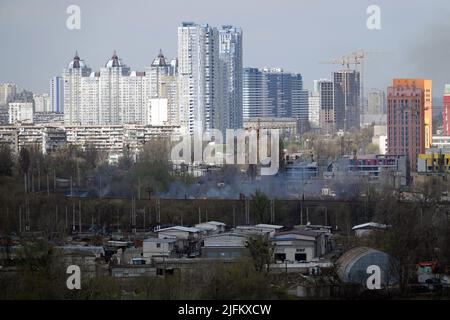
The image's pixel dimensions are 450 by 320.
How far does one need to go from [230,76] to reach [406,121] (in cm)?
752

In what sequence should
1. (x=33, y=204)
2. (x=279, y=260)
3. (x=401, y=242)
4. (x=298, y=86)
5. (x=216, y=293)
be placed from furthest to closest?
(x=298, y=86)
(x=33, y=204)
(x=279, y=260)
(x=401, y=242)
(x=216, y=293)

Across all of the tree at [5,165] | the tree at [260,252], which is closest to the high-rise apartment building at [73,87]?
the tree at [5,165]

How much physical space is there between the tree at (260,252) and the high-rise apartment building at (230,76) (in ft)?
55.0

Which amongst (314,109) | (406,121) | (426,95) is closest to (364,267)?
(406,121)

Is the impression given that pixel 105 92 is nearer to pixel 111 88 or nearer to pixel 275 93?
pixel 111 88

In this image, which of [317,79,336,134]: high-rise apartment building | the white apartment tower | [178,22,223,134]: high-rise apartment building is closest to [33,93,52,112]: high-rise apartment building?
the white apartment tower

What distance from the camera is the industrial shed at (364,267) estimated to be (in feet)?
23.0

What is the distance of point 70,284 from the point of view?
630 cm

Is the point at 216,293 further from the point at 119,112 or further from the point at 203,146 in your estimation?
the point at 119,112

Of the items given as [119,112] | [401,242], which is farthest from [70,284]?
[119,112]

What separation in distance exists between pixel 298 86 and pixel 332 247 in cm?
2359

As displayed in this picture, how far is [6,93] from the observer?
3222 cm

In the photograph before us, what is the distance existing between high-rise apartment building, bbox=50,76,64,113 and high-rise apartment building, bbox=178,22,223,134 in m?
6.52

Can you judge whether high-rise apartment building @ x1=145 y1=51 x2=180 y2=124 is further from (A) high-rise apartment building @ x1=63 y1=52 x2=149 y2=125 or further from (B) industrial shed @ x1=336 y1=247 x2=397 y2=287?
(B) industrial shed @ x1=336 y1=247 x2=397 y2=287
